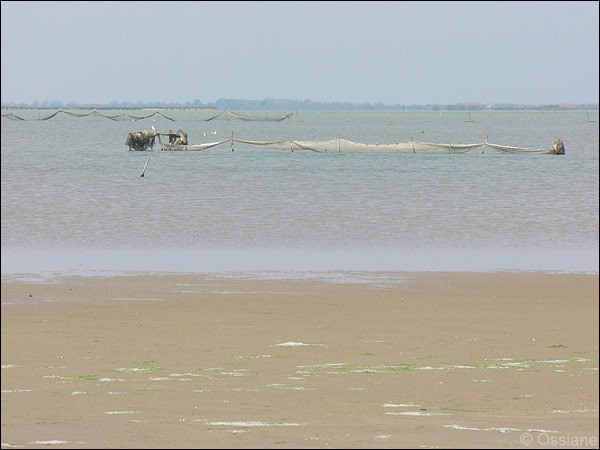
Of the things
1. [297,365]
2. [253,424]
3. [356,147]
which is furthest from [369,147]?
[253,424]

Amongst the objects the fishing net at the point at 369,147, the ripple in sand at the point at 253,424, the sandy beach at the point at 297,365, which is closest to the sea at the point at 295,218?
the fishing net at the point at 369,147

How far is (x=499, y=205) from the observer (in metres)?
42.2

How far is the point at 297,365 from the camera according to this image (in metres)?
11.0

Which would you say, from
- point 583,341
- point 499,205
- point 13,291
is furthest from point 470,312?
point 499,205

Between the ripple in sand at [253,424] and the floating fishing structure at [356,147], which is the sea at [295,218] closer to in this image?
the floating fishing structure at [356,147]

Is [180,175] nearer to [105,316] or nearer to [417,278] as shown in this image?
[417,278]

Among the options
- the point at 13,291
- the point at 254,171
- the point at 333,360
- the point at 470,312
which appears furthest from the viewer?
the point at 254,171

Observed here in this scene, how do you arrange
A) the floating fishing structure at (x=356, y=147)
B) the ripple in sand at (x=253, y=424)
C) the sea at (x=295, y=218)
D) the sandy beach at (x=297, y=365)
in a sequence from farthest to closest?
the floating fishing structure at (x=356, y=147) < the sea at (x=295, y=218) < the ripple in sand at (x=253, y=424) < the sandy beach at (x=297, y=365)

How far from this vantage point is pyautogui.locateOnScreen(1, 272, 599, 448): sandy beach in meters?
7.56

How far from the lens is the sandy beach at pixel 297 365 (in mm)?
7562

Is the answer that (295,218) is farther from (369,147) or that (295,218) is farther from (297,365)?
(369,147)

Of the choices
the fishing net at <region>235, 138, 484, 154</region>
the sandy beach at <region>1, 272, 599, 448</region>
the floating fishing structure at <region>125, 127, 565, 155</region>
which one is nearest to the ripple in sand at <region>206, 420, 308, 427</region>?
the sandy beach at <region>1, 272, 599, 448</region>

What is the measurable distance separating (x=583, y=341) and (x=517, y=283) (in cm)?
671

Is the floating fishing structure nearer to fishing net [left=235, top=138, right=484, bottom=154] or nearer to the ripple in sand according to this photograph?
fishing net [left=235, top=138, right=484, bottom=154]
